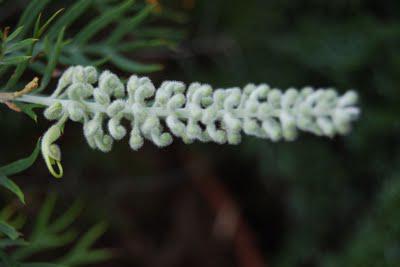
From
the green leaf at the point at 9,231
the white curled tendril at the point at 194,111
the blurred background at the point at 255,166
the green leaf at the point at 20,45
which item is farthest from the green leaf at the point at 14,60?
the blurred background at the point at 255,166

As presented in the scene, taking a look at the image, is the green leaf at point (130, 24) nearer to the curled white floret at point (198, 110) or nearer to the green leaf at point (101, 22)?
the green leaf at point (101, 22)

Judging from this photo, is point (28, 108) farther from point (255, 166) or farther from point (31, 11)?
point (255, 166)

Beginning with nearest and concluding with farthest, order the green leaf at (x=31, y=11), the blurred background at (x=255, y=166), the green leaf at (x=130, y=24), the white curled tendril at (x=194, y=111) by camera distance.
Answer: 1. the white curled tendril at (x=194, y=111)
2. the green leaf at (x=31, y=11)
3. the green leaf at (x=130, y=24)
4. the blurred background at (x=255, y=166)

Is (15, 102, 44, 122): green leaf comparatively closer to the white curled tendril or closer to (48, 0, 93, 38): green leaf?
the white curled tendril

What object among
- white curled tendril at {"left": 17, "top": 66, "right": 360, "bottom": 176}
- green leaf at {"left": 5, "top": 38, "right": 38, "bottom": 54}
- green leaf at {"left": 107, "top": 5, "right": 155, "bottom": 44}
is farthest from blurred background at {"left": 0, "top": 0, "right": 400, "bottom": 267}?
white curled tendril at {"left": 17, "top": 66, "right": 360, "bottom": 176}

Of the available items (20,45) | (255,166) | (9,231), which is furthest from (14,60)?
(255,166)

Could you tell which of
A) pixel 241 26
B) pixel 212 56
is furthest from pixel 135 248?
pixel 241 26

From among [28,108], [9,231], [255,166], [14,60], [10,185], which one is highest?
[14,60]
